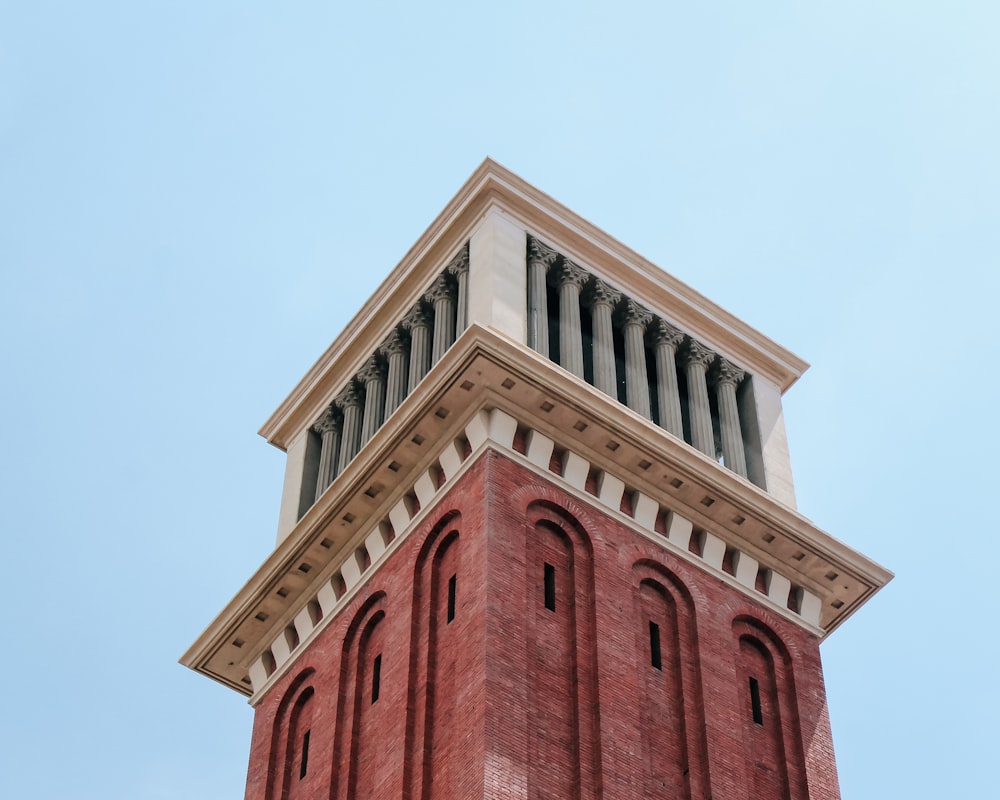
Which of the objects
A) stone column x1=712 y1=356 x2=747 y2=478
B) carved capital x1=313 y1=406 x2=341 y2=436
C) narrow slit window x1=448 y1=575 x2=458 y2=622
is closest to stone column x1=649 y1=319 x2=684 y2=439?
stone column x1=712 y1=356 x2=747 y2=478

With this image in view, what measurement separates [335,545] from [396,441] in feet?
10.6

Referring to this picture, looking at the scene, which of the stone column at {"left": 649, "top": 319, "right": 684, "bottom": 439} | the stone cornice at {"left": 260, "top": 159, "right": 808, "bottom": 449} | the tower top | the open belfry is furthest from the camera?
the stone cornice at {"left": 260, "top": 159, "right": 808, "bottom": 449}

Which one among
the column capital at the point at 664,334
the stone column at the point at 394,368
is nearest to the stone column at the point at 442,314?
the stone column at the point at 394,368

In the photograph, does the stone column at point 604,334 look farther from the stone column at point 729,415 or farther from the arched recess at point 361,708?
the arched recess at point 361,708

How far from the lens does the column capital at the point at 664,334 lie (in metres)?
47.2

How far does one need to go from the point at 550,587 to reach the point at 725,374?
10614mm

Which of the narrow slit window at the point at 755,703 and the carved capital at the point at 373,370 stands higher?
the carved capital at the point at 373,370

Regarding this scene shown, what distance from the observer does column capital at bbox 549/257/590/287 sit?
4625cm

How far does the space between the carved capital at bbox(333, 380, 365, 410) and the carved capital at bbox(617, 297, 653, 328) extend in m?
6.45

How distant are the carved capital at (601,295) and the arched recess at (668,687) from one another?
7550 millimetres

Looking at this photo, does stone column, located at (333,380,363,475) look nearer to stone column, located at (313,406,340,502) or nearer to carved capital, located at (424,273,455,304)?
stone column, located at (313,406,340,502)

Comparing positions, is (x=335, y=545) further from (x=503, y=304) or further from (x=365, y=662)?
(x=503, y=304)

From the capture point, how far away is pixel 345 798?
3909 cm

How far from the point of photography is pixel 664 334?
155 ft
